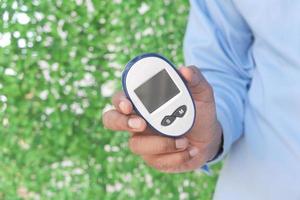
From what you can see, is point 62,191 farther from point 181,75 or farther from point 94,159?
point 181,75

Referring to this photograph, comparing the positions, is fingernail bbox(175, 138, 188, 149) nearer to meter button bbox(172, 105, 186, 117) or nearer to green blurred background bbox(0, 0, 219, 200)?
meter button bbox(172, 105, 186, 117)

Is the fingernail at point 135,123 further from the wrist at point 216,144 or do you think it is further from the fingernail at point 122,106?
the wrist at point 216,144

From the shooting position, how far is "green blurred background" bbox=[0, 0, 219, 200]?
1371 millimetres

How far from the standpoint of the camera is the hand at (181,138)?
27.7 inches

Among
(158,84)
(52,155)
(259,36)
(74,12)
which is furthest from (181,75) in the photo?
(52,155)

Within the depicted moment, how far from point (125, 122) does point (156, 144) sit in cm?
6

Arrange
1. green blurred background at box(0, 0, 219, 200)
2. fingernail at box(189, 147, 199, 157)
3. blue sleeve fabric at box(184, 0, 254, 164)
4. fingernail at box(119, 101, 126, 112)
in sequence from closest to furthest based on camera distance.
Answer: fingernail at box(119, 101, 126, 112) < fingernail at box(189, 147, 199, 157) < blue sleeve fabric at box(184, 0, 254, 164) < green blurred background at box(0, 0, 219, 200)

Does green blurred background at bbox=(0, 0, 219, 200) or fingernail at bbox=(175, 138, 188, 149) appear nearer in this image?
fingernail at bbox=(175, 138, 188, 149)

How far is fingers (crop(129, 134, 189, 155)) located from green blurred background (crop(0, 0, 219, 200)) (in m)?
0.69

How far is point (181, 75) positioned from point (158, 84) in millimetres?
33

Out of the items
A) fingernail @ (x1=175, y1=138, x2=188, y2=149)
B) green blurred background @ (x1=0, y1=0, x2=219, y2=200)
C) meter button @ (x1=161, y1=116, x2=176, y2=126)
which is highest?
meter button @ (x1=161, y1=116, x2=176, y2=126)

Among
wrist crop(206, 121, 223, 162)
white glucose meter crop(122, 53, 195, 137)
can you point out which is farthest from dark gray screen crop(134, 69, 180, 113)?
wrist crop(206, 121, 223, 162)

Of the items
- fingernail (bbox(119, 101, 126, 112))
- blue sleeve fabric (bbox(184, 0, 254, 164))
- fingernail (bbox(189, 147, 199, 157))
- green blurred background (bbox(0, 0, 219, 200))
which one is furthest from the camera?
green blurred background (bbox(0, 0, 219, 200))

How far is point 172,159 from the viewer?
2.55 feet
